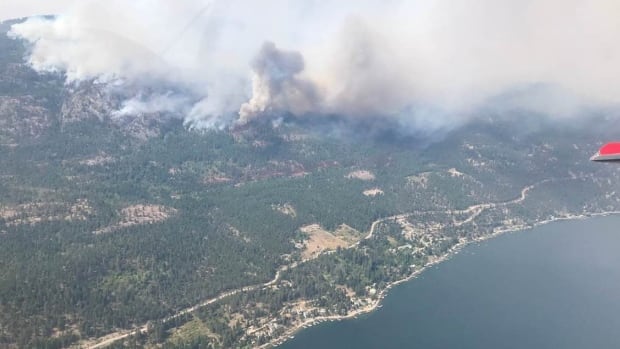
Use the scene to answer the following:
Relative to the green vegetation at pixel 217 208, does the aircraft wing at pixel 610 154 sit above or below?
below

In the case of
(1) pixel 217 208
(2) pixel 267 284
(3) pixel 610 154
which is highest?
(1) pixel 217 208

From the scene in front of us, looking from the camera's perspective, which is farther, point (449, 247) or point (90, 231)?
point (449, 247)

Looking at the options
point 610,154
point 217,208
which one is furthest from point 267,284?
point 610,154

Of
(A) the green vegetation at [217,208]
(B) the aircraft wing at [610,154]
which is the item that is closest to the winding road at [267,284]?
(A) the green vegetation at [217,208]

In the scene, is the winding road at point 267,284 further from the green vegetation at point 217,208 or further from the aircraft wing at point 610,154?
the aircraft wing at point 610,154

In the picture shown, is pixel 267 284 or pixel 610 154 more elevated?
pixel 267 284

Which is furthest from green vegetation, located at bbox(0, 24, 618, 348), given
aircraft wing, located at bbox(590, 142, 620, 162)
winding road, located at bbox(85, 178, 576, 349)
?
aircraft wing, located at bbox(590, 142, 620, 162)

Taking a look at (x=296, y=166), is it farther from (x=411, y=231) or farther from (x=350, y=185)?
(x=411, y=231)

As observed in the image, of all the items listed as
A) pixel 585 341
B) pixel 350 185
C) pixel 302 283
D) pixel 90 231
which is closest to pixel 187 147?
pixel 350 185

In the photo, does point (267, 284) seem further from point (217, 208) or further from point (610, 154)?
point (610, 154)

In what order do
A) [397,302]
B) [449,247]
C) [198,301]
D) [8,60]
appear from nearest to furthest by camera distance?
[198,301]
[397,302]
[449,247]
[8,60]

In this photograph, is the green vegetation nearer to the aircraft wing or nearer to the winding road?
the winding road
